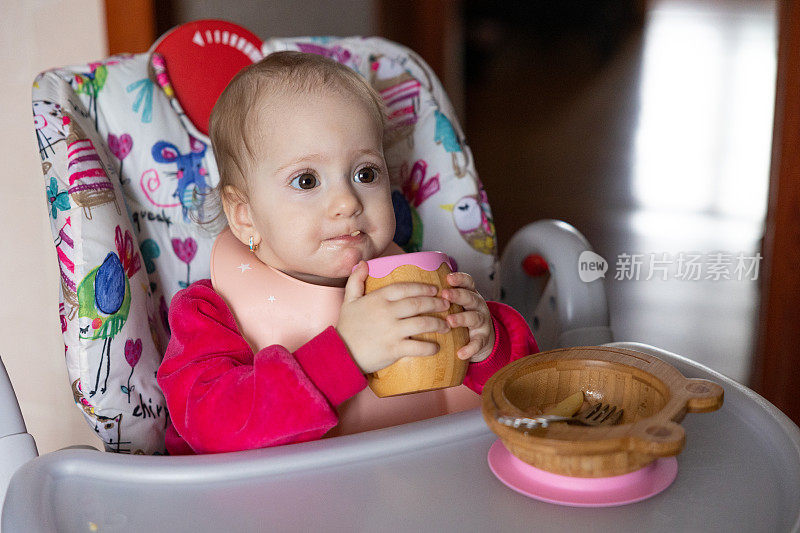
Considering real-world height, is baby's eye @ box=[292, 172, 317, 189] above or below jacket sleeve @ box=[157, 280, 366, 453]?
above

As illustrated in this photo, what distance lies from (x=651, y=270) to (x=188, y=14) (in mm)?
1787

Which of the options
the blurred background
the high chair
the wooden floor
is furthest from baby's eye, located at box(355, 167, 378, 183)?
the wooden floor

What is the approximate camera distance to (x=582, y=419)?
2.20 ft

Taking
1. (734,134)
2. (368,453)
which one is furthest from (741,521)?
(734,134)

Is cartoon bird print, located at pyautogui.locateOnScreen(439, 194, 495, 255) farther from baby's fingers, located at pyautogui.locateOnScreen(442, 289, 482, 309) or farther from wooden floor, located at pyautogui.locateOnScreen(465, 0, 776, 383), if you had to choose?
wooden floor, located at pyautogui.locateOnScreen(465, 0, 776, 383)

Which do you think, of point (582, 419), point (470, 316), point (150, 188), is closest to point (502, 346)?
point (470, 316)

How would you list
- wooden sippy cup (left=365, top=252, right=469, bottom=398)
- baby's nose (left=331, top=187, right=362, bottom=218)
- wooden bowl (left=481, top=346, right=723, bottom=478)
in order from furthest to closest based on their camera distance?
baby's nose (left=331, top=187, right=362, bottom=218) < wooden sippy cup (left=365, top=252, right=469, bottom=398) < wooden bowl (left=481, top=346, right=723, bottom=478)

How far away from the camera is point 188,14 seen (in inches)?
63.6

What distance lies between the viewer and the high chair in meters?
0.73

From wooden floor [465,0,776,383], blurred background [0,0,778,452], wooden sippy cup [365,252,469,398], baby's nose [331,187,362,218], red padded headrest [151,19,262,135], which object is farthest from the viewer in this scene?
wooden floor [465,0,776,383]

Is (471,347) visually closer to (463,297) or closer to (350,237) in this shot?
(463,297)

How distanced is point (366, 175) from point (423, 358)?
272mm

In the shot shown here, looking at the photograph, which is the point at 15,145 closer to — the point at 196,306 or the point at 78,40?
the point at 78,40

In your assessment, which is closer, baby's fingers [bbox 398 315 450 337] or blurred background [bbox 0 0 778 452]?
baby's fingers [bbox 398 315 450 337]
